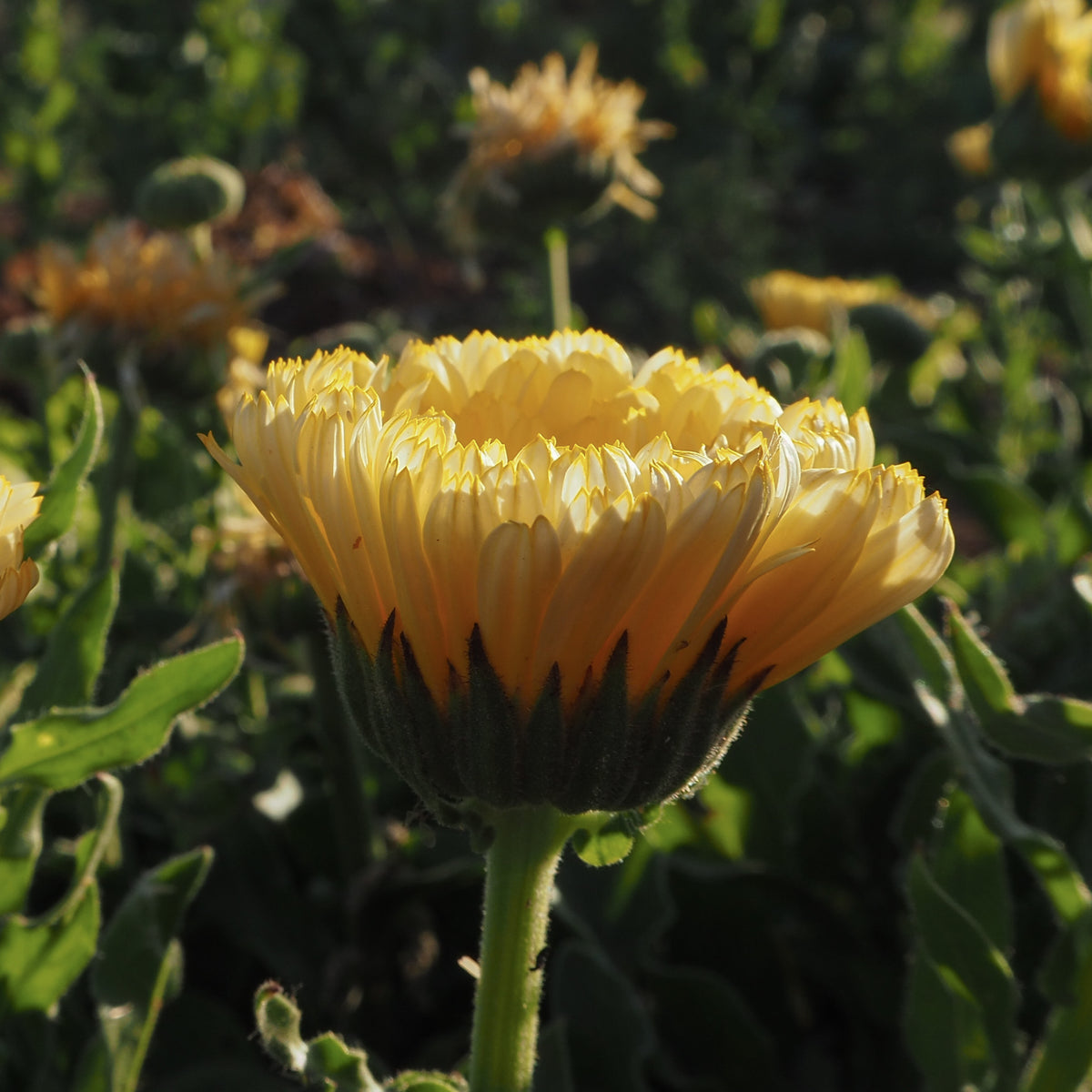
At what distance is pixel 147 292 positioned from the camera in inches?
78.9

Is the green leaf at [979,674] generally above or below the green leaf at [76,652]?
below

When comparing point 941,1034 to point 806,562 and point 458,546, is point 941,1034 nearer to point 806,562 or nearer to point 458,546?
point 806,562

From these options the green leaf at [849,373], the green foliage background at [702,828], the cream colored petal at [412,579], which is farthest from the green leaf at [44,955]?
the green leaf at [849,373]

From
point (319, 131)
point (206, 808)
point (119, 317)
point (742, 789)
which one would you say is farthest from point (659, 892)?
point (319, 131)

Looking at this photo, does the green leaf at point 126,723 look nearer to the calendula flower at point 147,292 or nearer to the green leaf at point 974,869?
the green leaf at point 974,869

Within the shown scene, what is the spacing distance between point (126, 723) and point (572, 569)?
40 cm

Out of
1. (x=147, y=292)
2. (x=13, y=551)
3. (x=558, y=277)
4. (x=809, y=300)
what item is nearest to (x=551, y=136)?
(x=558, y=277)

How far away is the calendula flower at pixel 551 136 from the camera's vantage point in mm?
2096

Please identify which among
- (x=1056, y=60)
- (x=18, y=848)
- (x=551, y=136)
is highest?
(x=1056, y=60)

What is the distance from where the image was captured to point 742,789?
1506mm

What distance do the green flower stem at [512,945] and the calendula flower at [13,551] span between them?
0.30 m

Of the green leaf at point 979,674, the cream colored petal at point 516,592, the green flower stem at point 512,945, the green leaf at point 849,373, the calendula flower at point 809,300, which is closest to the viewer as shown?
the cream colored petal at point 516,592

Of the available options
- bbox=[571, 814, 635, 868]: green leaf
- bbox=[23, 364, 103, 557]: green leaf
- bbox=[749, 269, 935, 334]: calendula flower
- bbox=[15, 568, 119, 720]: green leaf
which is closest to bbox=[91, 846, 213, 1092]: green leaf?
bbox=[15, 568, 119, 720]: green leaf

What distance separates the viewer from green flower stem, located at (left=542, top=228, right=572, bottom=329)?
2.00 meters
